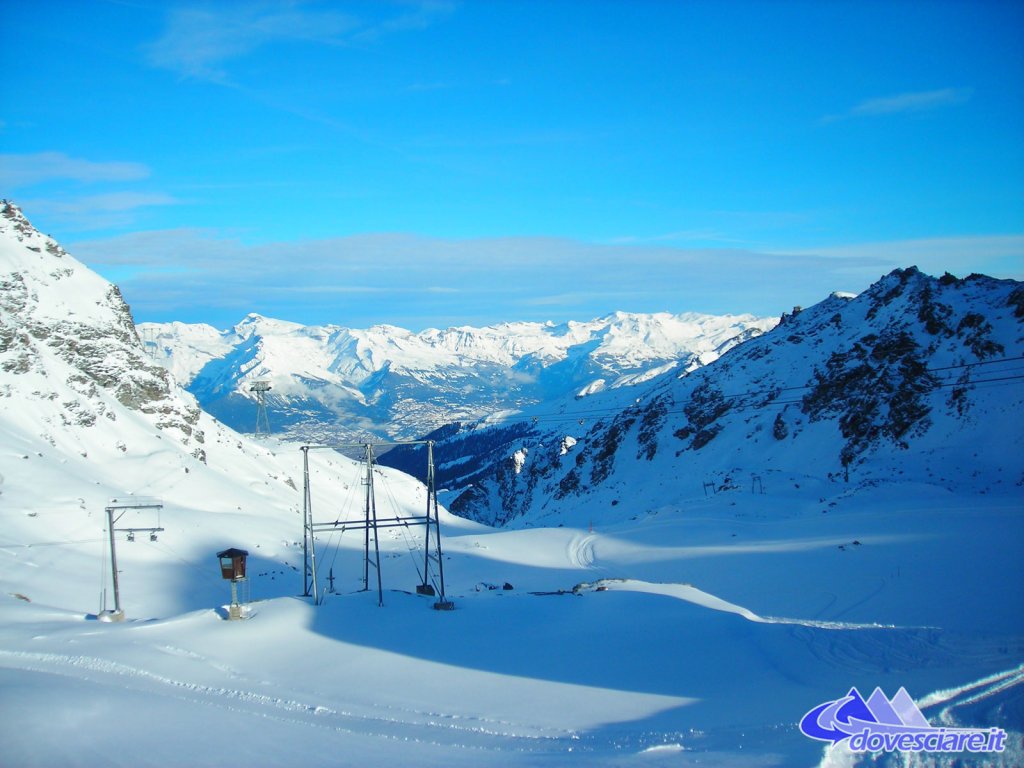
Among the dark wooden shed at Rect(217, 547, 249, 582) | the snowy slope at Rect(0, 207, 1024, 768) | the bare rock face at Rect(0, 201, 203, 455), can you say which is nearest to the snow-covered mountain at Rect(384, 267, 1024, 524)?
the snowy slope at Rect(0, 207, 1024, 768)

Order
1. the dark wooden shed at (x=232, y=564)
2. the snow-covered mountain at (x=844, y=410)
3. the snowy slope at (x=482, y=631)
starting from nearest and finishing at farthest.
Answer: the snowy slope at (x=482, y=631) < the dark wooden shed at (x=232, y=564) < the snow-covered mountain at (x=844, y=410)

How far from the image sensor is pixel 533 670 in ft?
63.7

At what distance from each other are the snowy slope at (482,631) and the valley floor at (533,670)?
9 cm

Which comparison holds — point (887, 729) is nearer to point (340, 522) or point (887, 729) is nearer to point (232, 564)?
point (232, 564)

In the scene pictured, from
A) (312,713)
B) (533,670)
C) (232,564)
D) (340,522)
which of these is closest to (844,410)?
(340,522)

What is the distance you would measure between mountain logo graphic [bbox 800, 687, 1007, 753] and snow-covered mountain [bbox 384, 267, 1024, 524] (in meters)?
41.1

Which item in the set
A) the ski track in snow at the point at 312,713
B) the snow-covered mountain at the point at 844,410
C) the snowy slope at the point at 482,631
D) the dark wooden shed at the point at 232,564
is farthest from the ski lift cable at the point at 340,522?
the snow-covered mountain at the point at 844,410

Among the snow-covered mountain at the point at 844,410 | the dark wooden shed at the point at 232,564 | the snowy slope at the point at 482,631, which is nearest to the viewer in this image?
the snowy slope at the point at 482,631

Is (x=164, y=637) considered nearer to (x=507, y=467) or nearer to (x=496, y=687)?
(x=496, y=687)

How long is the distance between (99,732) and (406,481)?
284 ft

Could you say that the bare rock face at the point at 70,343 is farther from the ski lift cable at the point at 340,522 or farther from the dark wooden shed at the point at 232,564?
the dark wooden shed at the point at 232,564

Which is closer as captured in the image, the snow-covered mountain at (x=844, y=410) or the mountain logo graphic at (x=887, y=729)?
the mountain logo graphic at (x=887, y=729)

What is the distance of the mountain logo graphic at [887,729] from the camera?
40.7 feet

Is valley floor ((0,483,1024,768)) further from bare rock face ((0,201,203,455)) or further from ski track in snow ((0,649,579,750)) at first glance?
bare rock face ((0,201,203,455))
